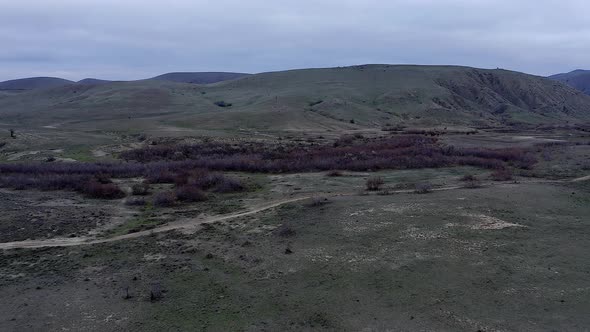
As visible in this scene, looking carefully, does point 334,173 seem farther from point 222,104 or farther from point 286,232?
point 222,104

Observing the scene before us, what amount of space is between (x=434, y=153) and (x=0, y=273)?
2986 centimetres

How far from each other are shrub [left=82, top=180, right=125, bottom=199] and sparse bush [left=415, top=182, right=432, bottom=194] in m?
14.7

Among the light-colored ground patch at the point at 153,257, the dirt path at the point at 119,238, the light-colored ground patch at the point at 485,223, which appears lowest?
the light-colored ground patch at the point at 153,257

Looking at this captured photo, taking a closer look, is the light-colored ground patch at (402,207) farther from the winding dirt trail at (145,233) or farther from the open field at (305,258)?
the winding dirt trail at (145,233)

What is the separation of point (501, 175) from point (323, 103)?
56178 mm

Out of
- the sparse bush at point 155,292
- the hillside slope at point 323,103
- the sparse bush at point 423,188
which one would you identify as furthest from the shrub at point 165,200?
the hillside slope at point 323,103

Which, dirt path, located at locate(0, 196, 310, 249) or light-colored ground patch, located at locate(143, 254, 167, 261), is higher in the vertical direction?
dirt path, located at locate(0, 196, 310, 249)

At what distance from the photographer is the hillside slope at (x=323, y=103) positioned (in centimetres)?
7025

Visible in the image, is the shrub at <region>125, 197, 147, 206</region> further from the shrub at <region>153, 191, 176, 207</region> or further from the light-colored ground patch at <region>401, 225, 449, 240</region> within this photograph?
the light-colored ground patch at <region>401, 225, 449, 240</region>

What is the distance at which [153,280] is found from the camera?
1568 cm

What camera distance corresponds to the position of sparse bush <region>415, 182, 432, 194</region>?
24609 mm

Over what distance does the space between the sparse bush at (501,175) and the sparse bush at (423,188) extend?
14.6ft

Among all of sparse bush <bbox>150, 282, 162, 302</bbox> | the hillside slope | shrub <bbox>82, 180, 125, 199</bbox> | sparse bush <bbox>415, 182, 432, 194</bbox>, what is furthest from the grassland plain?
the hillside slope

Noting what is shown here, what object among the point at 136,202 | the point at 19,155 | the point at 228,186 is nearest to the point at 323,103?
the point at 19,155
